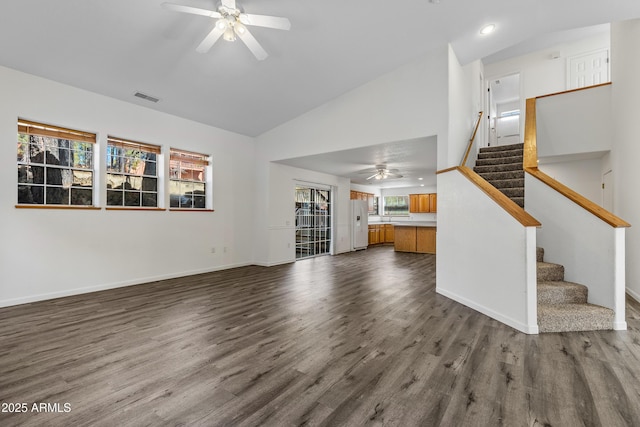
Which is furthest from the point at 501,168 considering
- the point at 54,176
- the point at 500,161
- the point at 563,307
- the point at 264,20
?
the point at 54,176

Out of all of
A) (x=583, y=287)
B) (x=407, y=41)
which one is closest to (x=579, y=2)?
(x=407, y=41)

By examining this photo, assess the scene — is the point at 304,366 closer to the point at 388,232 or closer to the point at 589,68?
the point at 589,68

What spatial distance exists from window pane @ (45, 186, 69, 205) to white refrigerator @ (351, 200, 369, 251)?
731 centimetres

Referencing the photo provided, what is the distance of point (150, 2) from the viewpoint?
9.82ft

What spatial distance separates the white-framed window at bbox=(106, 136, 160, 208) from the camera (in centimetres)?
474

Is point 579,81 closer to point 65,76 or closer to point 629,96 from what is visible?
point 629,96

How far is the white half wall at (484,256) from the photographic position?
2928mm

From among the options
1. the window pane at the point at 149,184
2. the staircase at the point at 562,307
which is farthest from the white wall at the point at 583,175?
the window pane at the point at 149,184

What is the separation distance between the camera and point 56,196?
13.7 feet

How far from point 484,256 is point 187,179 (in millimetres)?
5307

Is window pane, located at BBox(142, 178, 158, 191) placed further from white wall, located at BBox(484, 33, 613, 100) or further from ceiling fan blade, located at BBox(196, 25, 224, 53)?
white wall, located at BBox(484, 33, 613, 100)

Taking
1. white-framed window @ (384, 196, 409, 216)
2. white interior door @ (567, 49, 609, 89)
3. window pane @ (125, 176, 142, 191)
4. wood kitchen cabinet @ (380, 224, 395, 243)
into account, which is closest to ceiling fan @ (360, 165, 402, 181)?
white-framed window @ (384, 196, 409, 216)

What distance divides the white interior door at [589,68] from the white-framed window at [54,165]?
10.5 meters

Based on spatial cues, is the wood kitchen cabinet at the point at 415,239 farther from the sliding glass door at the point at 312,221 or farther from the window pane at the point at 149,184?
the window pane at the point at 149,184
